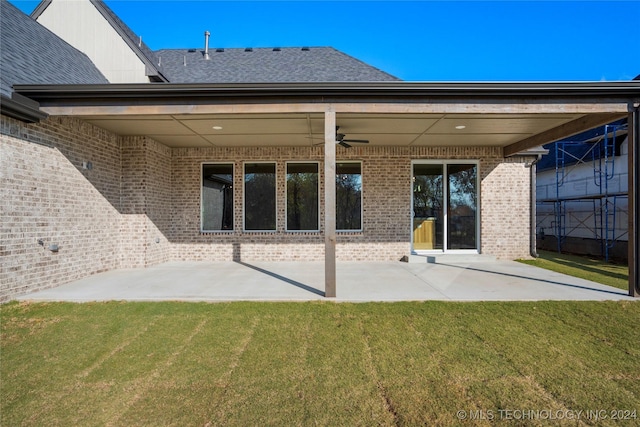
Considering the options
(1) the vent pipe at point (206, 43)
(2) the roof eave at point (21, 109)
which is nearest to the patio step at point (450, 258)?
(2) the roof eave at point (21, 109)

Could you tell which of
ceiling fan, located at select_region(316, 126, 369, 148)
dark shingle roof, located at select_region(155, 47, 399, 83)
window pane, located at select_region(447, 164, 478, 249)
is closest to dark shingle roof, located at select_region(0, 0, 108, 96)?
dark shingle roof, located at select_region(155, 47, 399, 83)

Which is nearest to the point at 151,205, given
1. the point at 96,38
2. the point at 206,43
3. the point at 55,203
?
the point at 55,203

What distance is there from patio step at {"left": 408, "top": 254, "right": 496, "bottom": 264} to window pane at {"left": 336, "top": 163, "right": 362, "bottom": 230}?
180cm

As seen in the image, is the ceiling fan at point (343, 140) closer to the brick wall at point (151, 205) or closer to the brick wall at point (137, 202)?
the brick wall at point (151, 205)

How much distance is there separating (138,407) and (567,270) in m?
8.85

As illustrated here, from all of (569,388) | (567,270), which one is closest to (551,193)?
(567,270)

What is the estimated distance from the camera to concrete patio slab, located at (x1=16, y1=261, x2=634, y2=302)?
17.0ft

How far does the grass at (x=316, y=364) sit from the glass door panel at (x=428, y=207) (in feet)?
15.4

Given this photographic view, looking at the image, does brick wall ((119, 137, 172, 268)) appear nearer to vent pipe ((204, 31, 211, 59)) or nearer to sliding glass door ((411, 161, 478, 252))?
vent pipe ((204, 31, 211, 59))

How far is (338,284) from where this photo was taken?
6078mm

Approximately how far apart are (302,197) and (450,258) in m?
4.31

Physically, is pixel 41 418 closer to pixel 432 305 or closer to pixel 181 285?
pixel 181 285

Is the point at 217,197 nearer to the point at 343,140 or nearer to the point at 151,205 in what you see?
the point at 151,205

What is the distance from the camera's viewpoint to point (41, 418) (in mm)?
2344
